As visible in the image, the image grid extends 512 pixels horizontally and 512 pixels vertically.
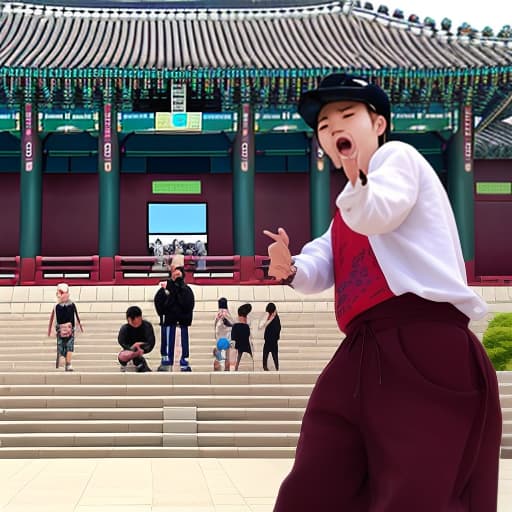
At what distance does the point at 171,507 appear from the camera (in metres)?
5.28

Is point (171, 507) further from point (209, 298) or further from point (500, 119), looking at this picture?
point (500, 119)

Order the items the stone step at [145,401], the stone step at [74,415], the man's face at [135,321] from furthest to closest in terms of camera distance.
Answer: the man's face at [135,321]
the stone step at [145,401]
the stone step at [74,415]

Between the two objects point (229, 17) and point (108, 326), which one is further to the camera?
point (229, 17)

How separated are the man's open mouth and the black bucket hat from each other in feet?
0.54

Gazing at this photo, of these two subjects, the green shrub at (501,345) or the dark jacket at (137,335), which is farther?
the green shrub at (501,345)

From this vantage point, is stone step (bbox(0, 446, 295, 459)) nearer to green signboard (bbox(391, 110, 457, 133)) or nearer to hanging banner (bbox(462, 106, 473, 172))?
hanging banner (bbox(462, 106, 473, 172))

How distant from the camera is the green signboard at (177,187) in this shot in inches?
791

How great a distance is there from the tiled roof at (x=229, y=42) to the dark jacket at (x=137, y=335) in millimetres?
9606

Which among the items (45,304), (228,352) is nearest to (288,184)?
(45,304)

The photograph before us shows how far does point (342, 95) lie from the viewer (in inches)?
101

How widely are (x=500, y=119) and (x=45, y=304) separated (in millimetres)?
12716

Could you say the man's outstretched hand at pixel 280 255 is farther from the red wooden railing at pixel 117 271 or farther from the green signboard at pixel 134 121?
the green signboard at pixel 134 121

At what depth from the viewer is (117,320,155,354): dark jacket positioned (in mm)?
9055

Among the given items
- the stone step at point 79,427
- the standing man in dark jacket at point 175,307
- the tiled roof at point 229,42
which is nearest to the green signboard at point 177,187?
the tiled roof at point 229,42
